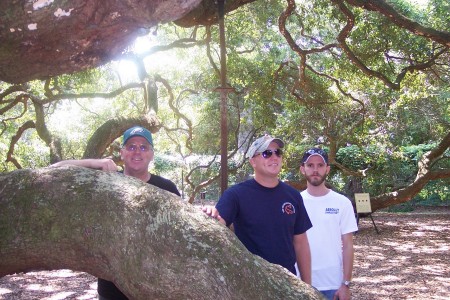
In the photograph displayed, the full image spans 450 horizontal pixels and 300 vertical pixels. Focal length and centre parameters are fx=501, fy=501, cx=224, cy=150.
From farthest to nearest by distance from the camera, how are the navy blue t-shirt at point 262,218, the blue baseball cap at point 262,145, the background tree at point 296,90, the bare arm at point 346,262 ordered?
the background tree at point 296,90, the bare arm at point 346,262, the blue baseball cap at point 262,145, the navy blue t-shirt at point 262,218

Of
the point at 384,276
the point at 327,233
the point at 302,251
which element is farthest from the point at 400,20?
the point at 302,251

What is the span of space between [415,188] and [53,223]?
10.1 metres

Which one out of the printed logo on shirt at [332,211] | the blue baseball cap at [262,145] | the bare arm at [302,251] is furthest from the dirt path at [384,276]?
the blue baseball cap at [262,145]

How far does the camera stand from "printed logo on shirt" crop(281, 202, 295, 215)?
2.48m

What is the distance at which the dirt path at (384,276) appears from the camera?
6059 mm

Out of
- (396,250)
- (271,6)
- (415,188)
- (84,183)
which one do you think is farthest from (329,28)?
(84,183)

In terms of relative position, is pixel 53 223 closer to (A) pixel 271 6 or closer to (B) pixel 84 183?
(B) pixel 84 183

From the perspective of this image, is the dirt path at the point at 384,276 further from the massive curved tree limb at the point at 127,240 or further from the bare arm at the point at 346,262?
the massive curved tree limb at the point at 127,240

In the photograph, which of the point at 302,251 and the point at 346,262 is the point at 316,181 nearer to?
the point at 346,262

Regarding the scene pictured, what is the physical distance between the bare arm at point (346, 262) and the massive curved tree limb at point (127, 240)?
5.15 feet

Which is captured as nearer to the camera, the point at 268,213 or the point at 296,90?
the point at 268,213

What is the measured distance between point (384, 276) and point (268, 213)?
5.15m

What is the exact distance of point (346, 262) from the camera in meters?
3.09

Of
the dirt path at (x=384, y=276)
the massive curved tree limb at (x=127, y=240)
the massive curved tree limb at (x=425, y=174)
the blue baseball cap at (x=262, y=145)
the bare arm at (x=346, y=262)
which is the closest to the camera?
the massive curved tree limb at (x=127, y=240)
